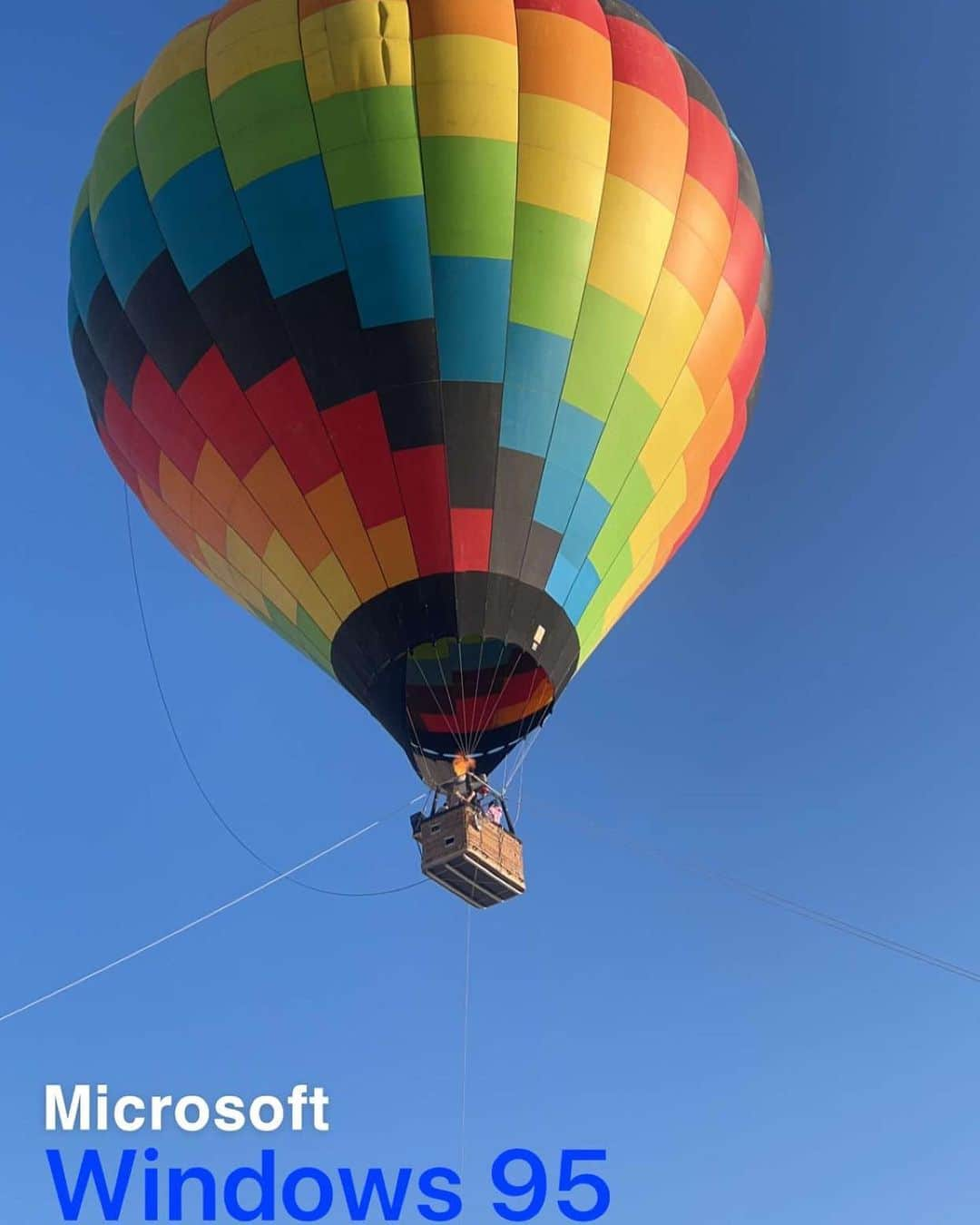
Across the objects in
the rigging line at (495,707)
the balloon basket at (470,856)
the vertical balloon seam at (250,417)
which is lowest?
the balloon basket at (470,856)

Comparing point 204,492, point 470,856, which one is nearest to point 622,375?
point 204,492

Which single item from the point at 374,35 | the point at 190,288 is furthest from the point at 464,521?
the point at 374,35

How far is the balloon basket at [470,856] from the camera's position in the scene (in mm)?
10969

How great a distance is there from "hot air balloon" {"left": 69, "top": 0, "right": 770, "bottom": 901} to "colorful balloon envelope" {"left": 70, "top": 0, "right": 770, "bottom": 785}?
22 millimetres

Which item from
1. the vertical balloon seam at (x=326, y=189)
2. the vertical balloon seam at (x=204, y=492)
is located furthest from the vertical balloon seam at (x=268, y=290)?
the vertical balloon seam at (x=204, y=492)

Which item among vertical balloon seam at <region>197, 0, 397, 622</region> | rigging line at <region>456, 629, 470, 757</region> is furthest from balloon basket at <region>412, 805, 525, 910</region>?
vertical balloon seam at <region>197, 0, 397, 622</region>

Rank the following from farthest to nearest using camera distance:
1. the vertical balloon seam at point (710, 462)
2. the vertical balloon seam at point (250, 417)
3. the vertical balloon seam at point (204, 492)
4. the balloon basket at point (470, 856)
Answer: the vertical balloon seam at point (710, 462), the vertical balloon seam at point (204, 492), the vertical balloon seam at point (250, 417), the balloon basket at point (470, 856)

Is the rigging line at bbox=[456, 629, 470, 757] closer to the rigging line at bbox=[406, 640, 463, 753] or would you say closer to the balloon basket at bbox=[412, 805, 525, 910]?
the rigging line at bbox=[406, 640, 463, 753]

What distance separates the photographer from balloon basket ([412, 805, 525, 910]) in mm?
10969

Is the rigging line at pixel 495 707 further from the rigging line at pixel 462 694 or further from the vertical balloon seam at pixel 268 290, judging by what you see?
the vertical balloon seam at pixel 268 290

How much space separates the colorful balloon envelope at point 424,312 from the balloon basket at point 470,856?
1.05 meters

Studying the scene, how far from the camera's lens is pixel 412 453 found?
11367mm

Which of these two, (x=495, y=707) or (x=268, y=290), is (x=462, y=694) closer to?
(x=495, y=707)

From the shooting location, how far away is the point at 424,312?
1141 centimetres
